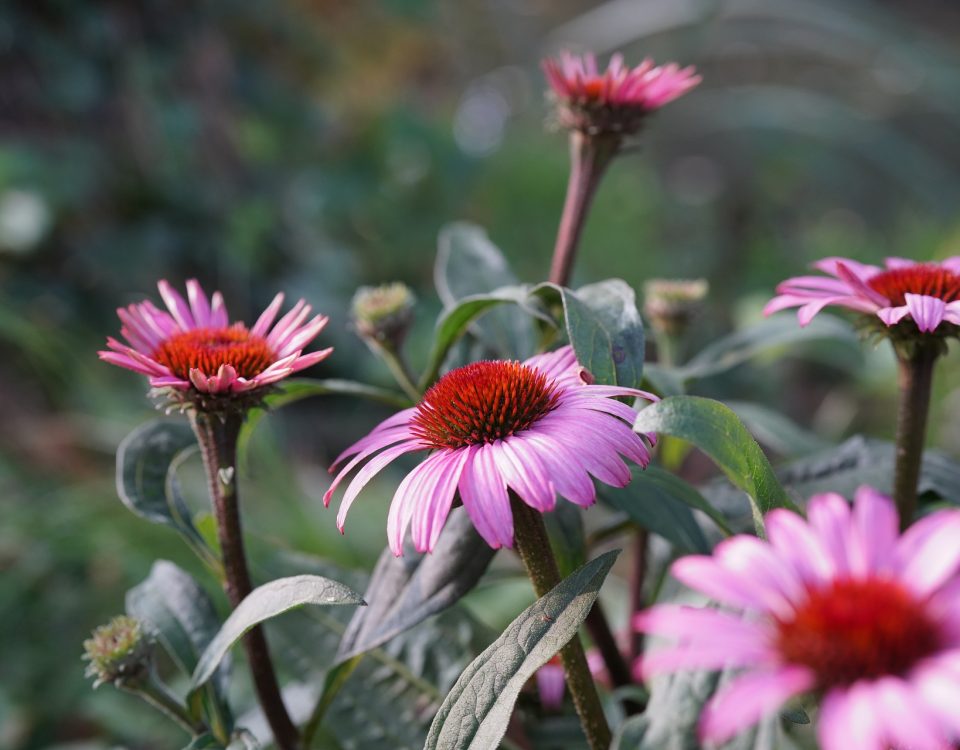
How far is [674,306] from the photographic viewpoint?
0.53 m

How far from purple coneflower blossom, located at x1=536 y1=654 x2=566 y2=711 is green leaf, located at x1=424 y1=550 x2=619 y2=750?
15 centimetres

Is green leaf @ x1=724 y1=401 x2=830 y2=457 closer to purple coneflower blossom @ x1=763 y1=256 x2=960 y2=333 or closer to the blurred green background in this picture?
purple coneflower blossom @ x1=763 y1=256 x2=960 y2=333

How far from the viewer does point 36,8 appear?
1.53 metres

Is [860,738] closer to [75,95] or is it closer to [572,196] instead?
[572,196]

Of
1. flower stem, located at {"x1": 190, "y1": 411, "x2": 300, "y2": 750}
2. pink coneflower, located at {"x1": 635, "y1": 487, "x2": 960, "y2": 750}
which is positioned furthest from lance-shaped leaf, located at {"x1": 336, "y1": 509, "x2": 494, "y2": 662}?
pink coneflower, located at {"x1": 635, "y1": 487, "x2": 960, "y2": 750}

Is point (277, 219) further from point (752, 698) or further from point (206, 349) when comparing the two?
point (752, 698)

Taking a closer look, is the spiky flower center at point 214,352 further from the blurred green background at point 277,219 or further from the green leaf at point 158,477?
the blurred green background at point 277,219

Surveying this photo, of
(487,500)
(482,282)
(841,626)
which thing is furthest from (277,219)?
(841,626)

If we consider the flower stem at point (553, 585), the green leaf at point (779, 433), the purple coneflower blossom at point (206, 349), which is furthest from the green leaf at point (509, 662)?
the green leaf at point (779, 433)

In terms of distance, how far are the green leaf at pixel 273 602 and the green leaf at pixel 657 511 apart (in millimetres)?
137

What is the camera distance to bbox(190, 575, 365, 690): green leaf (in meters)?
0.30

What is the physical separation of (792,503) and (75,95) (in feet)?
5.04

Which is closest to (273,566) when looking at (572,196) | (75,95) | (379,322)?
(379,322)

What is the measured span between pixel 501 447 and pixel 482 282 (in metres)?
0.21
